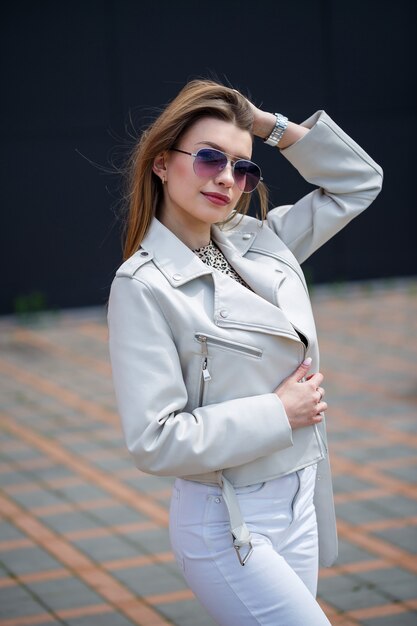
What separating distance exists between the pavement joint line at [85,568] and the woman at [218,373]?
1693 mm

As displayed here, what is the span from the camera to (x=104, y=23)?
968 centimetres

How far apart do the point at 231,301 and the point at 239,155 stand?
35 cm

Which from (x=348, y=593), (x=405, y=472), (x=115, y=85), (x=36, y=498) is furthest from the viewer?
(x=115, y=85)

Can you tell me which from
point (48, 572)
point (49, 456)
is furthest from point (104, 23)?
point (48, 572)

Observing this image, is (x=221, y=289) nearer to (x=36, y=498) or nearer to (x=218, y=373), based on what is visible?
(x=218, y=373)

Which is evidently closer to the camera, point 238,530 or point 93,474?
point 238,530

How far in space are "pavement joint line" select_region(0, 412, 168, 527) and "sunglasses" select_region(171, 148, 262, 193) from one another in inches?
112

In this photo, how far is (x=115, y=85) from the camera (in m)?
9.80

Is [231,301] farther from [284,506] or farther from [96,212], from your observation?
[96,212]

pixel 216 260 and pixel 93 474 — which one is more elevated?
pixel 216 260

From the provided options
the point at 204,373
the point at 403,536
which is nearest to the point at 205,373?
the point at 204,373

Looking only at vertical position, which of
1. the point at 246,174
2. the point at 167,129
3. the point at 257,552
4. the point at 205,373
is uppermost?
the point at 167,129

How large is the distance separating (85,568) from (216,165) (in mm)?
2603

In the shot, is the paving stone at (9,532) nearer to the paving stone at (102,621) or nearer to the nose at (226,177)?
the paving stone at (102,621)
